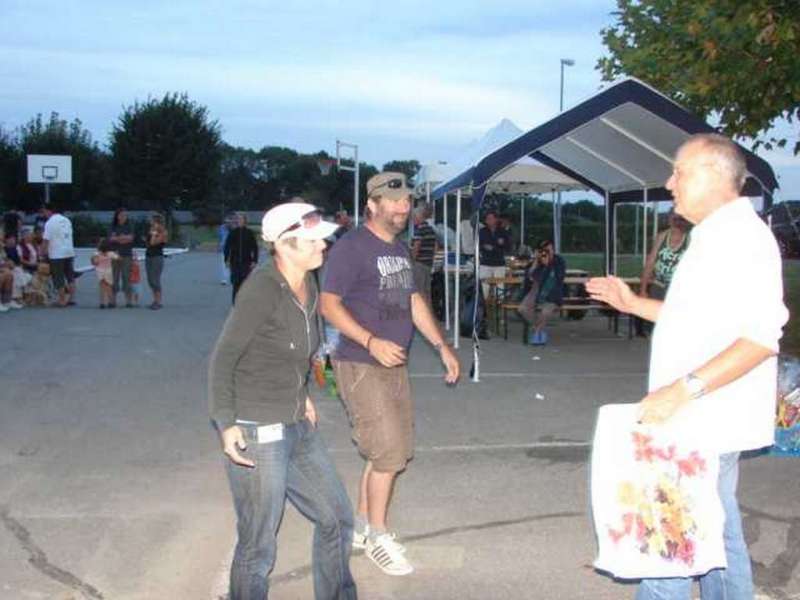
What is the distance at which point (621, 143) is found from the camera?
13.5 metres

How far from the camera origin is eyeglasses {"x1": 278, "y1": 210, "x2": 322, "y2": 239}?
13.5ft

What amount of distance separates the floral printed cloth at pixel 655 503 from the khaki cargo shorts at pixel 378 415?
158 cm

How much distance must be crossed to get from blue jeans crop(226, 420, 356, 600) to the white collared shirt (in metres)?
1.35

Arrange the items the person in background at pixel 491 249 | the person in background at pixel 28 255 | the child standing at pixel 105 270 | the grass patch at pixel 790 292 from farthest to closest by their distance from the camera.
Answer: the person in background at pixel 28 255 < the child standing at pixel 105 270 < the person in background at pixel 491 249 < the grass patch at pixel 790 292

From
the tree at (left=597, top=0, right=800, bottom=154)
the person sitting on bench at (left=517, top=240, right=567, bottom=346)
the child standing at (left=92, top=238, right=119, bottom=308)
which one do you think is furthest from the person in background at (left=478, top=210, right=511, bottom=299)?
the child standing at (left=92, top=238, right=119, bottom=308)

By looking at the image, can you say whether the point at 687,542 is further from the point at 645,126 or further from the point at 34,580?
the point at 645,126

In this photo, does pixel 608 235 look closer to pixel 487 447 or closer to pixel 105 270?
pixel 105 270

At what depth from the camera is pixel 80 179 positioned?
203ft

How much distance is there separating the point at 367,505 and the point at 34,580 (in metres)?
1.64

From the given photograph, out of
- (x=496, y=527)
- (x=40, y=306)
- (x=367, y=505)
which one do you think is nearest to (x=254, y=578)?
(x=367, y=505)

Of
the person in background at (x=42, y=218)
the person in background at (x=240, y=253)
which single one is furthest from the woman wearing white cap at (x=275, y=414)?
the person in background at (x=42, y=218)

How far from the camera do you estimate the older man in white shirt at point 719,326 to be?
3.46 m

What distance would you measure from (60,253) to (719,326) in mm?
16776

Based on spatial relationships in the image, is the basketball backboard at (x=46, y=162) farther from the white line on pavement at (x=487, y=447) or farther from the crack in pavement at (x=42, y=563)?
the crack in pavement at (x=42, y=563)
